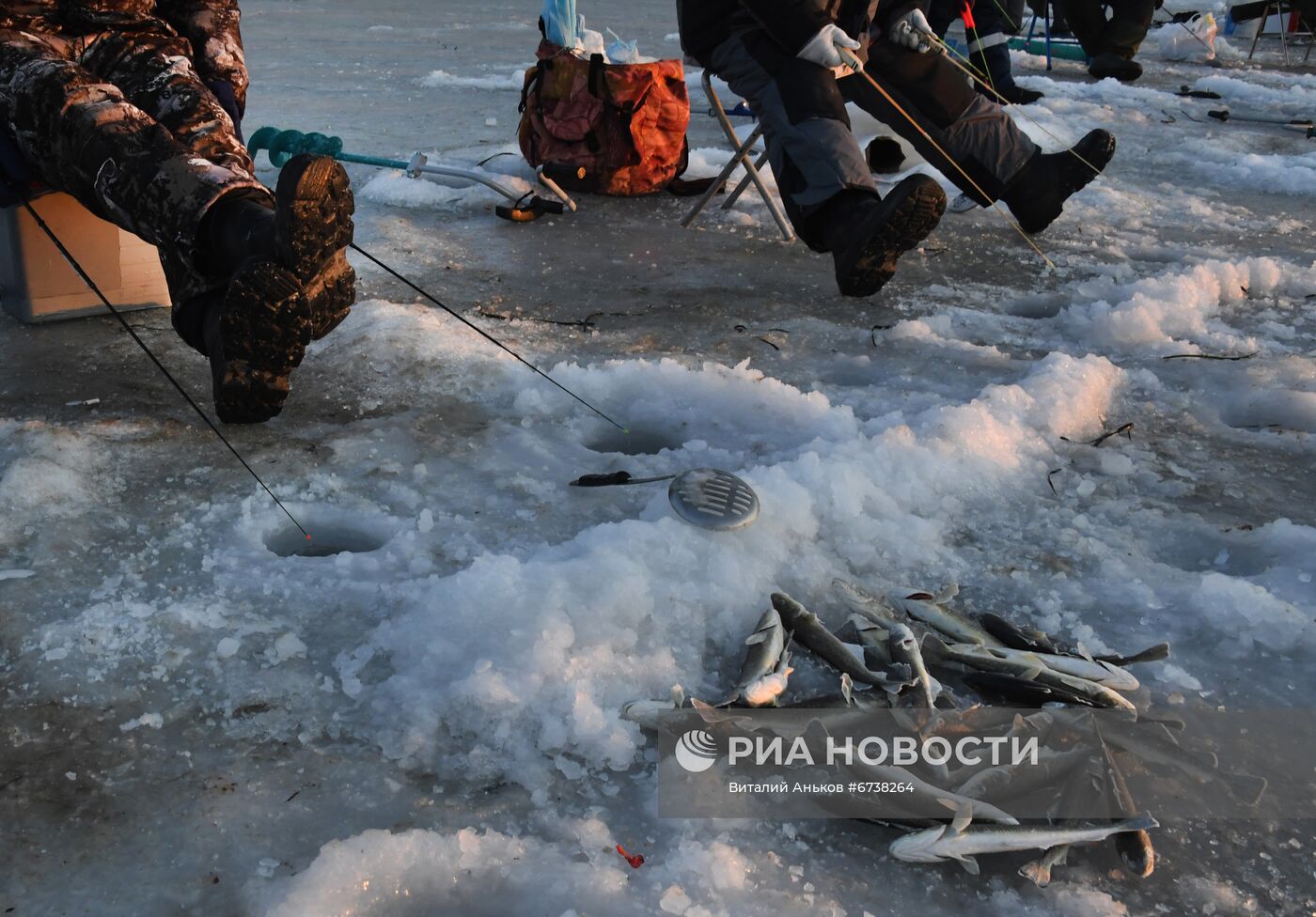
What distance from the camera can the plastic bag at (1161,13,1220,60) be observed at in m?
11.2

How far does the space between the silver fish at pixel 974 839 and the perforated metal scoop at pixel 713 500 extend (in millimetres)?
791

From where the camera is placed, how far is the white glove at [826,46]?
3.62m

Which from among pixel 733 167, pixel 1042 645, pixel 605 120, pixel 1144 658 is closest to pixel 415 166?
pixel 605 120

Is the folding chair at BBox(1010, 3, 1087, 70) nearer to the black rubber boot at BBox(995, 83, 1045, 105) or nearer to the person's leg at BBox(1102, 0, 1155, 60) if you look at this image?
the person's leg at BBox(1102, 0, 1155, 60)

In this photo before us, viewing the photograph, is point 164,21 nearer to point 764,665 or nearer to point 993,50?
point 764,665

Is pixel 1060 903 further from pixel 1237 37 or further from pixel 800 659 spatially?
pixel 1237 37

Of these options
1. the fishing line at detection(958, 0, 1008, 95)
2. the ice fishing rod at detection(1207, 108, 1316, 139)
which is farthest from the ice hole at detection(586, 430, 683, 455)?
the ice fishing rod at detection(1207, 108, 1316, 139)

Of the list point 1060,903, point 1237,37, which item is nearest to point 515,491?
point 1060,903

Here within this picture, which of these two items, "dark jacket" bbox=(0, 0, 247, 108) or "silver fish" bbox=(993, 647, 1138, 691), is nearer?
"silver fish" bbox=(993, 647, 1138, 691)

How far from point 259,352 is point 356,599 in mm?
726

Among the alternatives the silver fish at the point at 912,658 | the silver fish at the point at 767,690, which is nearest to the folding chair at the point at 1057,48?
the silver fish at the point at 912,658

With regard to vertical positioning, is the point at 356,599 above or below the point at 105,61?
below

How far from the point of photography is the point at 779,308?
370cm

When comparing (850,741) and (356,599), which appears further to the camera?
(356,599)
